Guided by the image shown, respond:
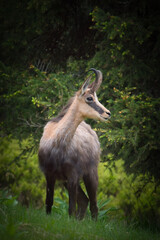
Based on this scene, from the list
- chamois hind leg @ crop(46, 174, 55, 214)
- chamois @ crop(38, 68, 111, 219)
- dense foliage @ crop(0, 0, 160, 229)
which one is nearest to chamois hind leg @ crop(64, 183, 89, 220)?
chamois @ crop(38, 68, 111, 219)

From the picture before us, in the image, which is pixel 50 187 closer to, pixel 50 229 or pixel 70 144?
pixel 70 144

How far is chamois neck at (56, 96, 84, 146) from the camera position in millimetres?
5227

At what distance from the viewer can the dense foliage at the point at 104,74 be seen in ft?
20.8

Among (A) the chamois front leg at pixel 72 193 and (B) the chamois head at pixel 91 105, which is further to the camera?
(A) the chamois front leg at pixel 72 193

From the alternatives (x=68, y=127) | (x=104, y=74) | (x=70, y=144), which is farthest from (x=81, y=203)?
(x=104, y=74)

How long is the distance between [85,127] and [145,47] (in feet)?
9.26

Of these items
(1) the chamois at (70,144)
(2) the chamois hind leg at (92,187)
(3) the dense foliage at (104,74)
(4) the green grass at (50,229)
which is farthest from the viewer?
(3) the dense foliage at (104,74)

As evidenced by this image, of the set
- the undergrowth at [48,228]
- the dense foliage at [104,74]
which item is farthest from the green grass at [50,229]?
the dense foliage at [104,74]

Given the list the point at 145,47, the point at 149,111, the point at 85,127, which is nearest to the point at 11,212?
the point at 85,127

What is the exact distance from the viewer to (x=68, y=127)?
5234 mm

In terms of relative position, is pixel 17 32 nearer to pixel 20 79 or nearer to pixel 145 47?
pixel 20 79

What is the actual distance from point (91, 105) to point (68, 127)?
566 millimetres

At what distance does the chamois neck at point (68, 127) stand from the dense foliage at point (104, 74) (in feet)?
3.16

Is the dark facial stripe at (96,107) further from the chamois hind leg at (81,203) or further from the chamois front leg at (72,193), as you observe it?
the chamois hind leg at (81,203)
